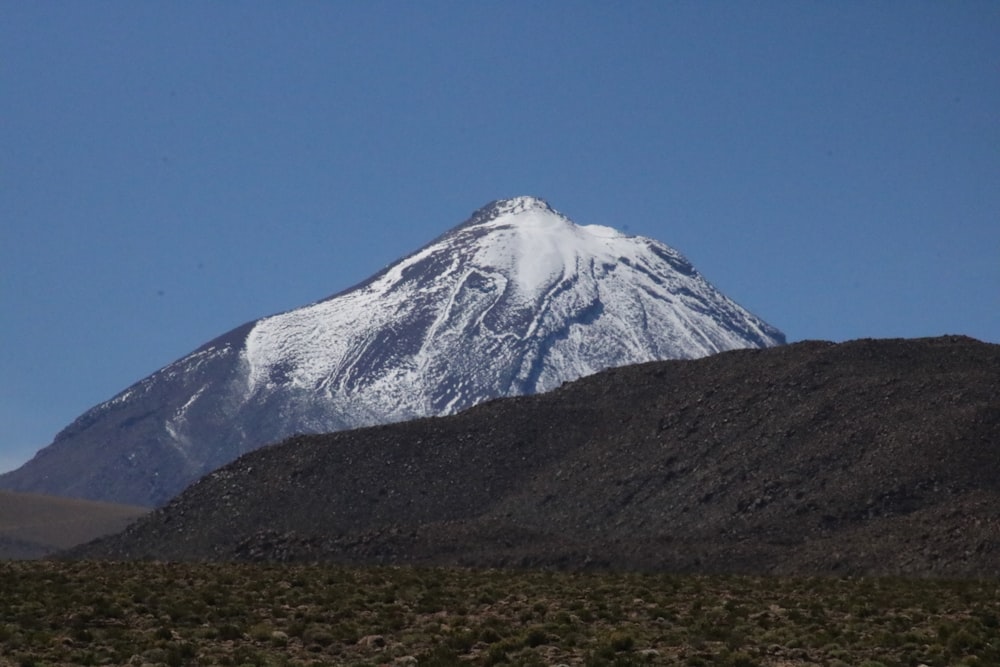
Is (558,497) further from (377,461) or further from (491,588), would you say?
(491,588)

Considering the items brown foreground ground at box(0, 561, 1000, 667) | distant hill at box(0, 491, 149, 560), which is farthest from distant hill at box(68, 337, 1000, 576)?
distant hill at box(0, 491, 149, 560)

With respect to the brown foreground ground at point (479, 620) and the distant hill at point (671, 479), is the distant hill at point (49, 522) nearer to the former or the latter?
the distant hill at point (671, 479)

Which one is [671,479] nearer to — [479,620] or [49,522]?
[479,620]

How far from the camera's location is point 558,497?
289ft

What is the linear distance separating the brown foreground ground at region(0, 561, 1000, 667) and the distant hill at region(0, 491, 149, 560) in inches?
4512

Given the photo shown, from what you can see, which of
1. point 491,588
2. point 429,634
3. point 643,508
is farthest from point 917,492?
point 429,634

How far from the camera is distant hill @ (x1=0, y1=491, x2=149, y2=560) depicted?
157000 mm

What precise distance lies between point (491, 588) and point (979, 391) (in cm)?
5050

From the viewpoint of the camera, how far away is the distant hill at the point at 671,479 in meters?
72.3

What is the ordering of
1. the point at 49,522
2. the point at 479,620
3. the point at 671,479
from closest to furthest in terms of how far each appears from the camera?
the point at 479,620
the point at 671,479
the point at 49,522

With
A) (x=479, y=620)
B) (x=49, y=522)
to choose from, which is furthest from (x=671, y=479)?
(x=49, y=522)

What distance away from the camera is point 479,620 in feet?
118

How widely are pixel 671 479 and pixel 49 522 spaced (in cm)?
10865

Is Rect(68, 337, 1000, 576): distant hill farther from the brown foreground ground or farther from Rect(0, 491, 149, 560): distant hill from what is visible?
Rect(0, 491, 149, 560): distant hill
